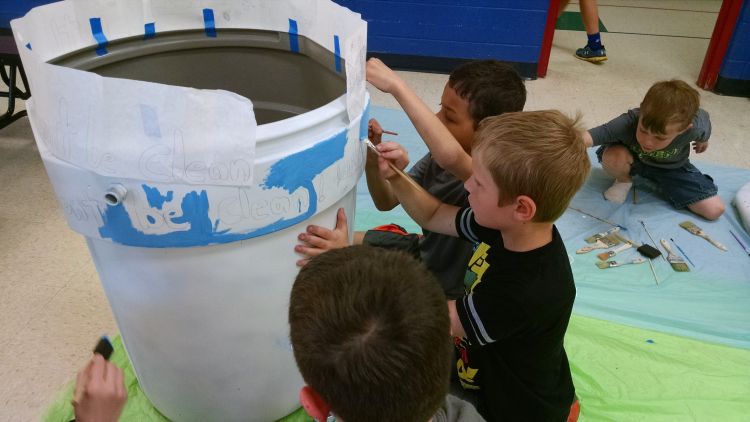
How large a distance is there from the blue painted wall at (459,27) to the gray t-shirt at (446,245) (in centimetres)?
167

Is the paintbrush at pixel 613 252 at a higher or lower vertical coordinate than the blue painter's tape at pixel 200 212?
lower

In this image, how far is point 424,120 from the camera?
40.3 inches

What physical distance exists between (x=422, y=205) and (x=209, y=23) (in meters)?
0.54

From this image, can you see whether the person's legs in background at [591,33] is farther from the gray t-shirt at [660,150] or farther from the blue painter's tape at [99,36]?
the blue painter's tape at [99,36]

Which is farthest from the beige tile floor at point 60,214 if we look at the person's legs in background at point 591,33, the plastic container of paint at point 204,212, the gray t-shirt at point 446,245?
the gray t-shirt at point 446,245

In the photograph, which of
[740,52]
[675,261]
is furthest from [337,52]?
[740,52]

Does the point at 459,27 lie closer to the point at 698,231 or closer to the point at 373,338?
the point at 698,231

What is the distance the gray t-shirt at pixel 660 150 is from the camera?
67.5 inches

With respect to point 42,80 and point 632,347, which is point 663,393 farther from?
point 42,80

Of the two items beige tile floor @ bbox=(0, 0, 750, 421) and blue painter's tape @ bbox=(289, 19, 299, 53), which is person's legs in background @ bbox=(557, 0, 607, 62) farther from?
blue painter's tape @ bbox=(289, 19, 299, 53)

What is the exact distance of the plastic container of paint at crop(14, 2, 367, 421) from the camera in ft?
2.15

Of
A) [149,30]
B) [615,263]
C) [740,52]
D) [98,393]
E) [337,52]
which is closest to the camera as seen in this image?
[98,393]

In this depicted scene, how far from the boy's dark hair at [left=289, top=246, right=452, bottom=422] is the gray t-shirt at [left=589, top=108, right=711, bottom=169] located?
4.86ft

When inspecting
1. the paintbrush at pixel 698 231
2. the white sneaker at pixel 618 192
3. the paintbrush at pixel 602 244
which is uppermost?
the white sneaker at pixel 618 192
